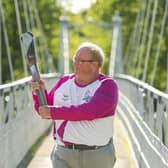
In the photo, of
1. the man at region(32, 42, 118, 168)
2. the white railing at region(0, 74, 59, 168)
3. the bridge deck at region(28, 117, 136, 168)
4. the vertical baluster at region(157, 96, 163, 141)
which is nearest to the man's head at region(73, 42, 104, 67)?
the man at region(32, 42, 118, 168)

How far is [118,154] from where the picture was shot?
11.0 m

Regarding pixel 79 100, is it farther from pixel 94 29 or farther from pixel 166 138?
pixel 94 29

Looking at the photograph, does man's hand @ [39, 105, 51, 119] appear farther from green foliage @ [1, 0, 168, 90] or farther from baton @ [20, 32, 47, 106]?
green foliage @ [1, 0, 168, 90]

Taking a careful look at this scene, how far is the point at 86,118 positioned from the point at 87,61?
0.37m

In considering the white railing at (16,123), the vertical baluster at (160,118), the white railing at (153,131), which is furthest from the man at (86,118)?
the white railing at (16,123)

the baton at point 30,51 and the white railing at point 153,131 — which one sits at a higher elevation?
the baton at point 30,51

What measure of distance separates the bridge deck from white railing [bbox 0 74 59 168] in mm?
186

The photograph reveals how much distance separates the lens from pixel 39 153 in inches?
426

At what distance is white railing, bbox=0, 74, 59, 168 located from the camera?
316 inches

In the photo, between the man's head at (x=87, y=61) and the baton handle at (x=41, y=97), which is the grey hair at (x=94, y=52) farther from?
the baton handle at (x=41, y=97)

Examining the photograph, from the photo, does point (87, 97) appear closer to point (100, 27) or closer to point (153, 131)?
point (153, 131)

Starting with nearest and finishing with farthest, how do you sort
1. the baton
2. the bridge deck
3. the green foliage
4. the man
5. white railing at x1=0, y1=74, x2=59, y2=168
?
the baton → the man → white railing at x1=0, y1=74, x2=59, y2=168 → the bridge deck → the green foliage

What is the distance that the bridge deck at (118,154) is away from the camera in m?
9.71

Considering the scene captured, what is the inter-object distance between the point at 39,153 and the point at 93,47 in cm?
597
